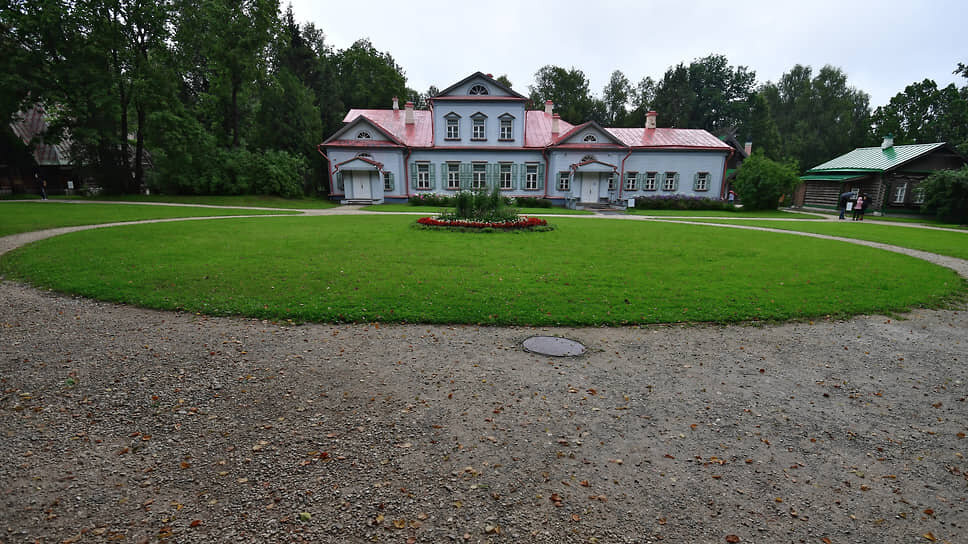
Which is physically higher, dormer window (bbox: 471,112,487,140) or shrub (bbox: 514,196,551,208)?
dormer window (bbox: 471,112,487,140)

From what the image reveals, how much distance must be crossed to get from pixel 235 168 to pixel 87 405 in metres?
31.5

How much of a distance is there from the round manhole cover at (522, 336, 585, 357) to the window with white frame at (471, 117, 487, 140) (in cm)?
2917

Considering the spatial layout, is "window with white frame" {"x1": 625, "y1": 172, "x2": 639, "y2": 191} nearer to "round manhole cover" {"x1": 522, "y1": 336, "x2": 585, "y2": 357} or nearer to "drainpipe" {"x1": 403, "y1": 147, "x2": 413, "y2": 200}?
"drainpipe" {"x1": 403, "y1": 147, "x2": 413, "y2": 200}

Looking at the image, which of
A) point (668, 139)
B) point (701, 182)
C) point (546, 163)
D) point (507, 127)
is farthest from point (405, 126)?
point (701, 182)

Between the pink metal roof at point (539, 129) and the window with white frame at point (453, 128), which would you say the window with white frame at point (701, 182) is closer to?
the pink metal roof at point (539, 129)

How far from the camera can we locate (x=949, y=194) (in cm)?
2531

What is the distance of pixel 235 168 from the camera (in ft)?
101

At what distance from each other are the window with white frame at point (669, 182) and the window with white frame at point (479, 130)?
14318 mm

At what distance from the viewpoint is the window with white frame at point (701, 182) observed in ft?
113

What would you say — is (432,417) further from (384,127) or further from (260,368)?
(384,127)

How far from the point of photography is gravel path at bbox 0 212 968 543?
8.78ft

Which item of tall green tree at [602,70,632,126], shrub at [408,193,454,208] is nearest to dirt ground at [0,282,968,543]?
shrub at [408,193,454,208]

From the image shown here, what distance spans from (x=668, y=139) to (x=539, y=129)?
10.2 meters

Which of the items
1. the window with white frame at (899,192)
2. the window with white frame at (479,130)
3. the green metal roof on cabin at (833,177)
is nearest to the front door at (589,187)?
the window with white frame at (479,130)
